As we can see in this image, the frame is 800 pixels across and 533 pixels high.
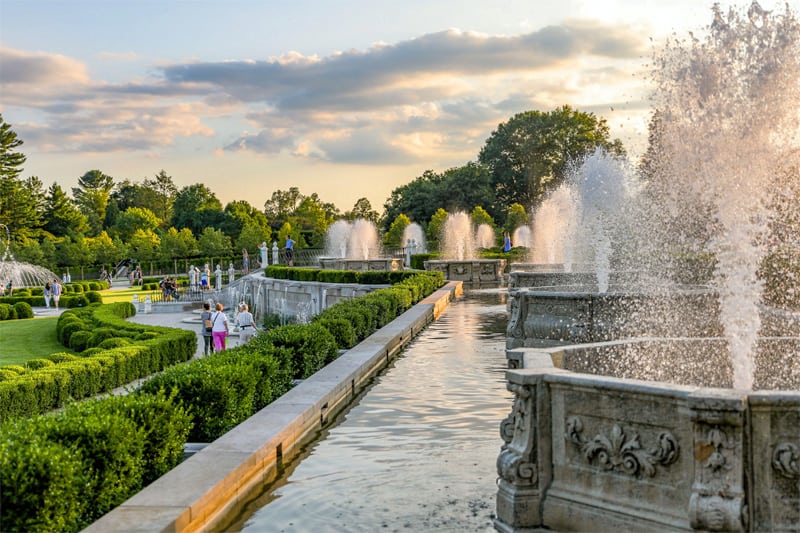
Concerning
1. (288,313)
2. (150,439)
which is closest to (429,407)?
(150,439)

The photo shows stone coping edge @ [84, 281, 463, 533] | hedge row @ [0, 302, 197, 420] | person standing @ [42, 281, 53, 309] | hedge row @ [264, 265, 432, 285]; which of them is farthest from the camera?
person standing @ [42, 281, 53, 309]

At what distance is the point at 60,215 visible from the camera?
83.1 meters

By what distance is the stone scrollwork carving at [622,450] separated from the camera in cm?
507

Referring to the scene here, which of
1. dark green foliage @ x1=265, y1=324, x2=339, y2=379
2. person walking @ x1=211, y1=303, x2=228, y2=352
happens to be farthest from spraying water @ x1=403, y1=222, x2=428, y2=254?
dark green foliage @ x1=265, y1=324, x2=339, y2=379

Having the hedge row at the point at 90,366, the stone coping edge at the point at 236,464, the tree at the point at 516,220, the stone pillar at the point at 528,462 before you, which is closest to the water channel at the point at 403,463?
the stone coping edge at the point at 236,464

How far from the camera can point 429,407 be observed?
1023cm

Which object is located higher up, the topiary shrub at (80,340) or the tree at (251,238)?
the tree at (251,238)

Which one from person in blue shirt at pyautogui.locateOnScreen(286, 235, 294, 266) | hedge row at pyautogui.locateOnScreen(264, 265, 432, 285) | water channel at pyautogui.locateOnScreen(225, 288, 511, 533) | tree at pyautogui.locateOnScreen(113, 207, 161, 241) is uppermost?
tree at pyautogui.locateOnScreen(113, 207, 161, 241)

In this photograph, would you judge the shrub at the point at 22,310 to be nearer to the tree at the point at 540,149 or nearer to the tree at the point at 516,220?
the tree at the point at 516,220

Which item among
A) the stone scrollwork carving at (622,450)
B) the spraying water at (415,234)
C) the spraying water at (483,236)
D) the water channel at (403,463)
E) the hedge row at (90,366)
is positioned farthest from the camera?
the spraying water at (483,236)

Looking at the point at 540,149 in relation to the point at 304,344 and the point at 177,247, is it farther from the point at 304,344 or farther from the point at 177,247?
the point at 304,344

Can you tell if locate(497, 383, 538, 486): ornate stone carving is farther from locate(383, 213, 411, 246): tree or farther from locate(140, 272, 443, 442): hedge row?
locate(383, 213, 411, 246): tree

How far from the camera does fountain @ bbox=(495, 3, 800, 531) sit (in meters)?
4.84

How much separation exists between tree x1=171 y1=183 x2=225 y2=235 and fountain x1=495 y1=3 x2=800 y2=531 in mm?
84022
